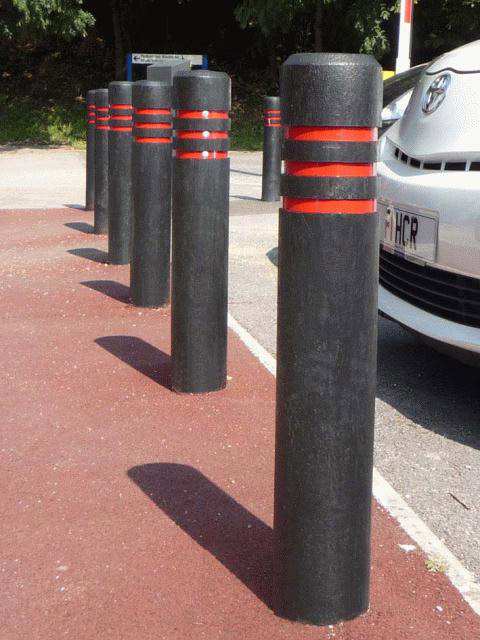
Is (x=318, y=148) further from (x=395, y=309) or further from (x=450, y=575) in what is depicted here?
(x=395, y=309)

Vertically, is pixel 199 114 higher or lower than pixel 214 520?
higher

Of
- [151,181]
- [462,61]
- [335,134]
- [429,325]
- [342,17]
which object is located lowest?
[429,325]

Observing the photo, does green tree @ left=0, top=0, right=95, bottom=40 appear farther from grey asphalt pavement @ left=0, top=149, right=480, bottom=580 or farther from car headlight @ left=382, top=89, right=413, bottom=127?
car headlight @ left=382, top=89, right=413, bottom=127

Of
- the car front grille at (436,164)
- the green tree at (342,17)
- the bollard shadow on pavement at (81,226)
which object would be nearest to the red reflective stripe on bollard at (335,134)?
the car front grille at (436,164)

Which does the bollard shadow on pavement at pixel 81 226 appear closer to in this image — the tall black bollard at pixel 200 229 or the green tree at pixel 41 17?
the tall black bollard at pixel 200 229

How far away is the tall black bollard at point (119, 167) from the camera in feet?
26.0

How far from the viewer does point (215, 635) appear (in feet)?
8.88

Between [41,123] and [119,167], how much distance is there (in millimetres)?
19967

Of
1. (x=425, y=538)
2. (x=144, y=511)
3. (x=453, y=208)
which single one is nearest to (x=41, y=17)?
(x=453, y=208)

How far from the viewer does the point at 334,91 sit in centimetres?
247

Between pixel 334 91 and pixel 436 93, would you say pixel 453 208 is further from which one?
pixel 334 91

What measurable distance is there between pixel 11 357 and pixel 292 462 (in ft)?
10.2

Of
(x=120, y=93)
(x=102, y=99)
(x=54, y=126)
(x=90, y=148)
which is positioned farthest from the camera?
(x=54, y=126)

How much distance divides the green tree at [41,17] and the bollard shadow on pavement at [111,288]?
1678 centimetres
